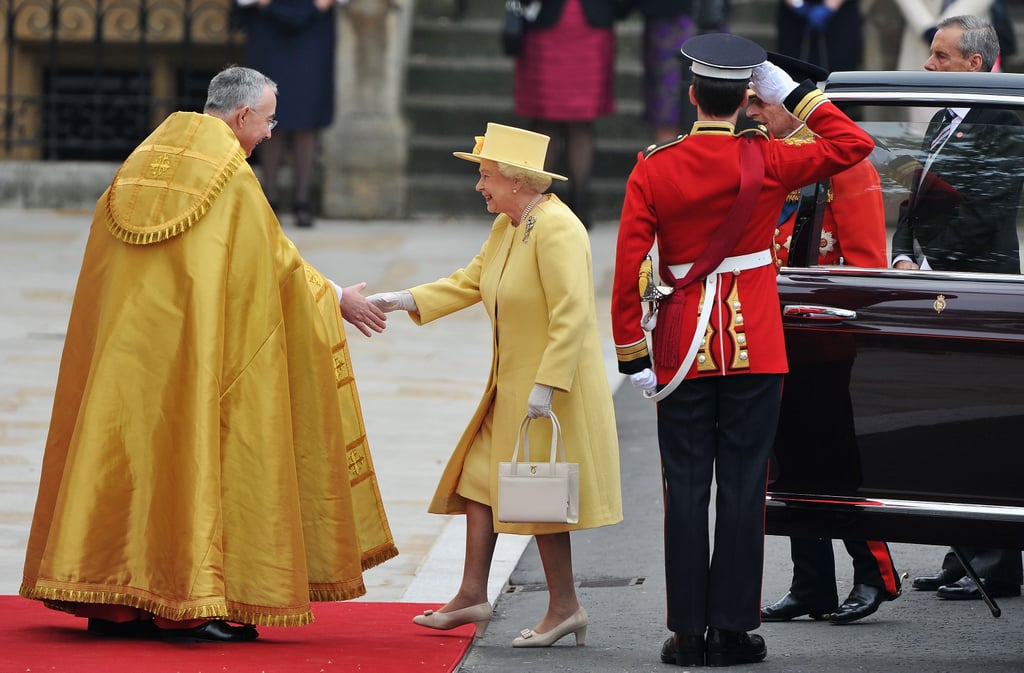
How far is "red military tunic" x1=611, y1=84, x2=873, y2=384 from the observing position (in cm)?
547

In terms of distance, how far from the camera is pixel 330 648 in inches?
228

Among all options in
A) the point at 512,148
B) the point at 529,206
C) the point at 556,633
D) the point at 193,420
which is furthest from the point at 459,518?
the point at 193,420

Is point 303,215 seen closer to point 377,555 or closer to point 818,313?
point 377,555

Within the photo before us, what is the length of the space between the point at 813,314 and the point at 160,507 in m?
1.98

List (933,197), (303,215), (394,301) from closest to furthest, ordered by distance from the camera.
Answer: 1. (933,197)
2. (394,301)
3. (303,215)

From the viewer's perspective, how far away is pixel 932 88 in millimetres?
5684

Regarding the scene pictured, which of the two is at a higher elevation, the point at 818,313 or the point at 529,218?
the point at 529,218

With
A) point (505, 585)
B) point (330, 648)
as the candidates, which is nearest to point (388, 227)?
point (505, 585)

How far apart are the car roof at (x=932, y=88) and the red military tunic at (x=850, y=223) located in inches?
10.7

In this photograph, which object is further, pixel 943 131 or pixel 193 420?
pixel 943 131

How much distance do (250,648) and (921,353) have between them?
2.14 metres

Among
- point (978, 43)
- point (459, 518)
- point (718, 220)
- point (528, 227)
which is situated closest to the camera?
point (718, 220)

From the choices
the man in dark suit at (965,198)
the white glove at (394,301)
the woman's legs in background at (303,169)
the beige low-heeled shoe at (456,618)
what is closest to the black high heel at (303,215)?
the woman's legs in background at (303,169)

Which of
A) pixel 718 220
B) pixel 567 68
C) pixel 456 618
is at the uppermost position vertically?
pixel 567 68
